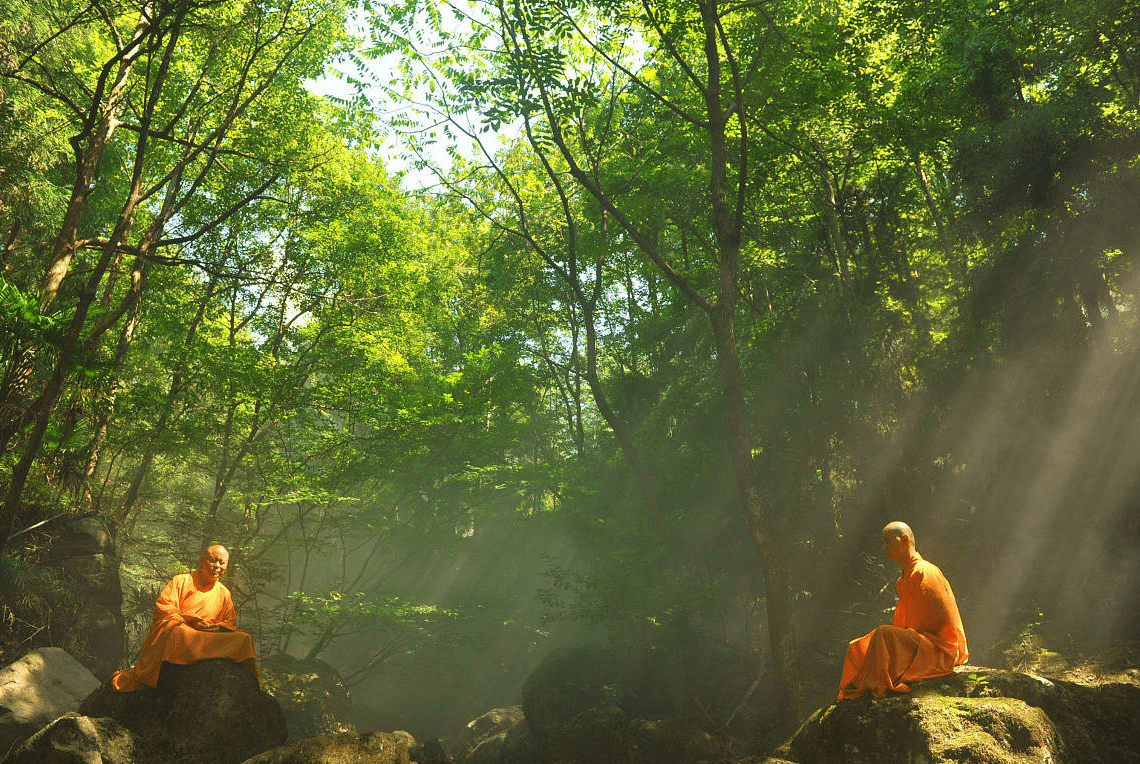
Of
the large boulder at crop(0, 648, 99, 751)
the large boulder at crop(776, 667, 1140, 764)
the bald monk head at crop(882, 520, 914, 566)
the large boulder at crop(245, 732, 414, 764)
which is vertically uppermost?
the bald monk head at crop(882, 520, 914, 566)

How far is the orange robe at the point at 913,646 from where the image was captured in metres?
4.37

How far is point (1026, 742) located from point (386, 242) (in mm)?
13698

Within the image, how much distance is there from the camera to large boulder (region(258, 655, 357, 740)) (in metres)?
11.1

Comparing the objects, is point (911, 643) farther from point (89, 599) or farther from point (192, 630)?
point (89, 599)

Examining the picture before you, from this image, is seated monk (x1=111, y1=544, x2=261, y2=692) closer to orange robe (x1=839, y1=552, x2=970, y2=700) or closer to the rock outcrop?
the rock outcrop

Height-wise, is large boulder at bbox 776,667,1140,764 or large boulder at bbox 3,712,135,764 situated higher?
large boulder at bbox 776,667,1140,764

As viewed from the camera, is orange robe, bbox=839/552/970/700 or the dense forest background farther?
the dense forest background

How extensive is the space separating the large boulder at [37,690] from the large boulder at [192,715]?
1651 millimetres

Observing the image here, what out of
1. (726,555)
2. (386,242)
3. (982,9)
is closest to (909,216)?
(982,9)

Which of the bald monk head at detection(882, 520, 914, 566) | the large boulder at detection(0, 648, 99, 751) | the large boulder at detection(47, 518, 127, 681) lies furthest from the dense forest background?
the bald monk head at detection(882, 520, 914, 566)

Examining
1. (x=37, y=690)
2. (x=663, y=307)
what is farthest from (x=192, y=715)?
(x=663, y=307)

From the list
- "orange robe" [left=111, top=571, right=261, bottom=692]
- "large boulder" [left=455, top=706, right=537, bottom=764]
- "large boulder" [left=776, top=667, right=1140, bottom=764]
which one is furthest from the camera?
"large boulder" [left=455, top=706, right=537, bottom=764]

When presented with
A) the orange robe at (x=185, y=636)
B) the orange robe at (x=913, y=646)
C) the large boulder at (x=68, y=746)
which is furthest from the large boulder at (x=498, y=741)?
the orange robe at (x=913, y=646)

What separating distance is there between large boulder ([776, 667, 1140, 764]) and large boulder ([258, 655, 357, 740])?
9.61 metres
